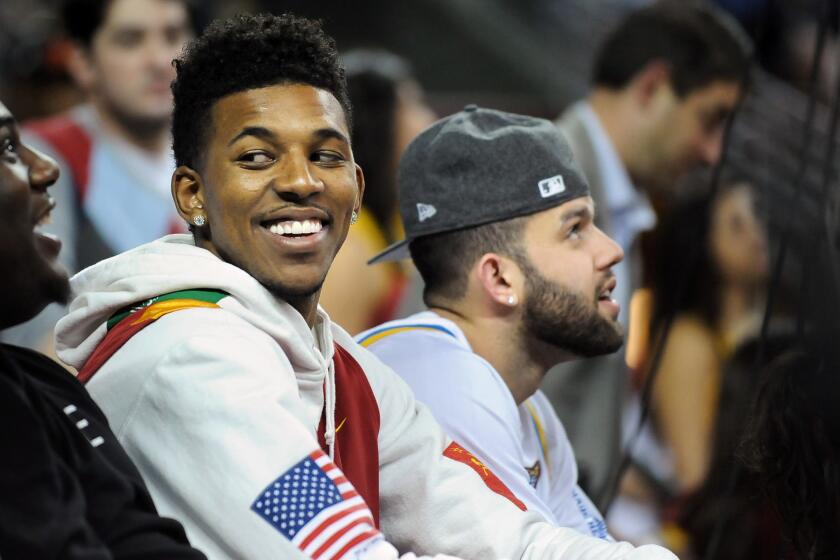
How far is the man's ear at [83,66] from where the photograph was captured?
15.6 feet

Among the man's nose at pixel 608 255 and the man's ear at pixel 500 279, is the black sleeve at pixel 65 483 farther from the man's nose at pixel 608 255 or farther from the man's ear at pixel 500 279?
the man's nose at pixel 608 255

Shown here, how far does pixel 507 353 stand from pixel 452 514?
652 millimetres

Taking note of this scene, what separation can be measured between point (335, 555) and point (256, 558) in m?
0.11

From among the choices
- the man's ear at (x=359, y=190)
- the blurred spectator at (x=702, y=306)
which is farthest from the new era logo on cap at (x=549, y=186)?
the blurred spectator at (x=702, y=306)

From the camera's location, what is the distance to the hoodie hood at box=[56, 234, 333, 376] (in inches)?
86.9

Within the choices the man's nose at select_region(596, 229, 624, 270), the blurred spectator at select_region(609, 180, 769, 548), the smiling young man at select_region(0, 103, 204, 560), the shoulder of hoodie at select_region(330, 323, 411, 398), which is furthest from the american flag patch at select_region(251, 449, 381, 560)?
the blurred spectator at select_region(609, 180, 769, 548)

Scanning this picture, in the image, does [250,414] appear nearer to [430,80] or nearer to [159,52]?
[159,52]

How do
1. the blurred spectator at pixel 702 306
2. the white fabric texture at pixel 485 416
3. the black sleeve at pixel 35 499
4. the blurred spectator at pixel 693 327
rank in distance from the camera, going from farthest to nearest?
1. the blurred spectator at pixel 702 306
2. the blurred spectator at pixel 693 327
3. the white fabric texture at pixel 485 416
4. the black sleeve at pixel 35 499

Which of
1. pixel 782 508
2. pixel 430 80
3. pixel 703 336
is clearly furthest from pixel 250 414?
pixel 430 80

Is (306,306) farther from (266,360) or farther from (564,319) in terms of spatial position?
(564,319)

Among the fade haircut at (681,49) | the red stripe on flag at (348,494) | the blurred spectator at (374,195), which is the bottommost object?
the blurred spectator at (374,195)

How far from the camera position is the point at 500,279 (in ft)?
9.91

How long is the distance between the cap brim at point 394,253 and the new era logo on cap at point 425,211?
107 mm

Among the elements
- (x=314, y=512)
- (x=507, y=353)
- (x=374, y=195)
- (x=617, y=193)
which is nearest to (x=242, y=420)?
(x=314, y=512)
